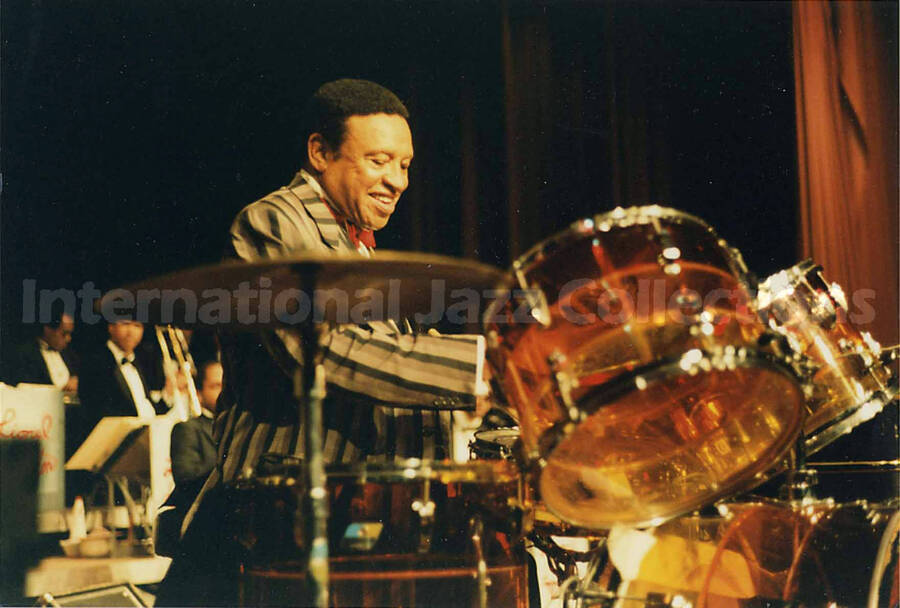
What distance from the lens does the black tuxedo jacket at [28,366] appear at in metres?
3.21

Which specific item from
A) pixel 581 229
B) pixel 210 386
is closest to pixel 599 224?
pixel 581 229

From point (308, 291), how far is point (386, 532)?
1.41ft

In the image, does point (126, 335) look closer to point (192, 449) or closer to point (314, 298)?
point (192, 449)

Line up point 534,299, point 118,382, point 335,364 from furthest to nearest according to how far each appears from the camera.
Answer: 1. point 118,382
2. point 335,364
3. point 534,299

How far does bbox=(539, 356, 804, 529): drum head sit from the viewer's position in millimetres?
1634

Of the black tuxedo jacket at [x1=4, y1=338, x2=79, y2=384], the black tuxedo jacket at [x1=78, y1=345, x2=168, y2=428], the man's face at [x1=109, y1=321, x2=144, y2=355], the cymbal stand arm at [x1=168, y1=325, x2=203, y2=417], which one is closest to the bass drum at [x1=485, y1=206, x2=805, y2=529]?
the black tuxedo jacket at [x1=4, y1=338, x2=79, y2=384]

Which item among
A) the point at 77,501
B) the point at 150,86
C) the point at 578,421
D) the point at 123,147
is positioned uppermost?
the point at 150,86

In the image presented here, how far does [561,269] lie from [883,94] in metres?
1.87

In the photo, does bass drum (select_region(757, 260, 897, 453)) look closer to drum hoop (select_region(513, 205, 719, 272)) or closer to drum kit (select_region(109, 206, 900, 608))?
drum kit (select_region(109, 206, 900, 608))

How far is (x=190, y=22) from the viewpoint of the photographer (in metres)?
A: 3.16

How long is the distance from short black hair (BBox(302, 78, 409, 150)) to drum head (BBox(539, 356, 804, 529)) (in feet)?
3.42

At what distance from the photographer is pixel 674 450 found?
1.78 m

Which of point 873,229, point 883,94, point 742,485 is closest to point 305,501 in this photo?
point 742,485

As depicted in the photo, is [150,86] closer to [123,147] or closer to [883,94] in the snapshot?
[123,147]
